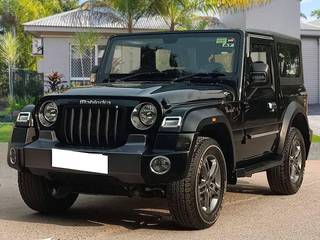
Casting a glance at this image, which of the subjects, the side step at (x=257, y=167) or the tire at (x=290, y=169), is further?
the tire at (x=290, y=169)

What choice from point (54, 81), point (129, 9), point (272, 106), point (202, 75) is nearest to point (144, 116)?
point (202, 75)

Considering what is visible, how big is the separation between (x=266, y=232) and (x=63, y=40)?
16.9 meters

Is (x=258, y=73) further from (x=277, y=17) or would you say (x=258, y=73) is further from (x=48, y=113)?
(x=277, y=17)

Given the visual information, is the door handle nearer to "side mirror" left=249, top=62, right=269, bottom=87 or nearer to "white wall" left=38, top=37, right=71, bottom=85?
"side mirror" left=249, top=62, right=269, bottom=87

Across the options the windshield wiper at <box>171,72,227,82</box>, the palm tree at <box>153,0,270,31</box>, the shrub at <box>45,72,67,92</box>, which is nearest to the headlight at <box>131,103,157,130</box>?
the windshield wiper at <box>171,72,227,82</box>

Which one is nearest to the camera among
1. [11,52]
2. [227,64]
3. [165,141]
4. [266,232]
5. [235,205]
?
[165,141]

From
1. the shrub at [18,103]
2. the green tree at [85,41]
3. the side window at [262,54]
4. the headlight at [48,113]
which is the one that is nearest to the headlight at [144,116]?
the headlight at [48,113]

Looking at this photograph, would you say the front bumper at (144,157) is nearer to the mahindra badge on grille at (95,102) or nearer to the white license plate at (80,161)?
the white license plate at (80,161)

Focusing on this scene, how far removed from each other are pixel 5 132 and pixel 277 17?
12079 mm

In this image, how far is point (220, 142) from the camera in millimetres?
6164

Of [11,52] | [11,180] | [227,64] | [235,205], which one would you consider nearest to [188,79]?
[227,64]

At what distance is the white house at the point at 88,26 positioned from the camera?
20797mm

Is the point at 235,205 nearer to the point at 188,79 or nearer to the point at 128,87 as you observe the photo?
the point at 188,79

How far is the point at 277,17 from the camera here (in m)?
23.5
